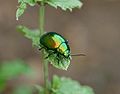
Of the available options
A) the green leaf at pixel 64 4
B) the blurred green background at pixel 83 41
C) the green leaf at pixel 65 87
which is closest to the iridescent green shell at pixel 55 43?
the green leaf at pixel 64 4

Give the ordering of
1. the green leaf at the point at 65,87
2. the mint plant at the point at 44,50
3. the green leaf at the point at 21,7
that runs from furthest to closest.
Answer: the green leaf at the point at 65,87 → the mint plant at the point at 44,50 → the green leaf at the point at 21,7

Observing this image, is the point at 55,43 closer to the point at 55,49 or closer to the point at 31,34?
the point at 55,49

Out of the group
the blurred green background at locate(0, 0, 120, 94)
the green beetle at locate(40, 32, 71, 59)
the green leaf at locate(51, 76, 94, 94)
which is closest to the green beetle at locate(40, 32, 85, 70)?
the green beetle at locate(40, 32, 71, 59)

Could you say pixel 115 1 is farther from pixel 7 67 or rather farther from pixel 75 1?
pixel 75 1

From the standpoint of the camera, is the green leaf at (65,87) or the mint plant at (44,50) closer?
the mint plant at (44,50)

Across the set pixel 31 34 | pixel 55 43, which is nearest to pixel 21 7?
pixel 55 43

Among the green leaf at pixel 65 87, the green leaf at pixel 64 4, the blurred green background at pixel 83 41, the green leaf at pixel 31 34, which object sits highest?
the blurred green background at pixel 83 41

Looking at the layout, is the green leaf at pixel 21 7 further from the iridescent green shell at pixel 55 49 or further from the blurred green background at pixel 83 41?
the blurred green background at pixel 83 41

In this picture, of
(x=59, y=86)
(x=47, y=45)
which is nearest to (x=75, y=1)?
(x=47, y=45)

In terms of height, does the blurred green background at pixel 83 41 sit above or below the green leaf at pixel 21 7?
above
